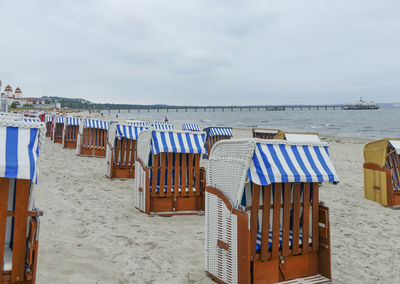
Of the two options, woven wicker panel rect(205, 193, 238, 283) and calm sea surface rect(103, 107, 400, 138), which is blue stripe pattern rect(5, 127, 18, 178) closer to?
woven wicker panel rect(205, 193, 238, 283)

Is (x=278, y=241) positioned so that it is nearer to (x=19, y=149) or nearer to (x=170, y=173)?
(x=19, y=149)

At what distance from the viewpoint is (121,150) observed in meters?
9.51

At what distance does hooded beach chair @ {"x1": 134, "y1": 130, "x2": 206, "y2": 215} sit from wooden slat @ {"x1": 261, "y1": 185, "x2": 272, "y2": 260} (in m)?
2.77

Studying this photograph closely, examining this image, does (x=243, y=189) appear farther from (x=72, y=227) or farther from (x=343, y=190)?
(x=343, y=190)

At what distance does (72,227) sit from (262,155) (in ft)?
12.1

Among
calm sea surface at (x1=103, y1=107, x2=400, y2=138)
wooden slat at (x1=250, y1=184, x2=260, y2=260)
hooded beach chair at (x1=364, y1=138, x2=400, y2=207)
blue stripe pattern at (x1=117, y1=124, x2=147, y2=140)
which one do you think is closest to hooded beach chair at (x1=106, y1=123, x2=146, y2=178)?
blue stripe pattern at (x1=117, y1=124, x2=147, y2=140)

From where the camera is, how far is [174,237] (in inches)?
203

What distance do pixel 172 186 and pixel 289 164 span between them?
11.5 ft

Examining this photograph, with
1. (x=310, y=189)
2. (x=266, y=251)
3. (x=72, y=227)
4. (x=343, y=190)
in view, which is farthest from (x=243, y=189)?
(x=343, y=190)

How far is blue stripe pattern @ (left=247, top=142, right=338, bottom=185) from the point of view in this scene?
331cm

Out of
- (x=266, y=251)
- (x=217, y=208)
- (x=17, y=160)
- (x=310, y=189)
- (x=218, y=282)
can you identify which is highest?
(x=17, y=160)

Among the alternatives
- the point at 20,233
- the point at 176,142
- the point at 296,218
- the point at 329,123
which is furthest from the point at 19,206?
the point at 329,123

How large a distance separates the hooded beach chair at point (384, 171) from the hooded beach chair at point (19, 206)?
7521mm

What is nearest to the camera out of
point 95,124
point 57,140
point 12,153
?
point 12,153
